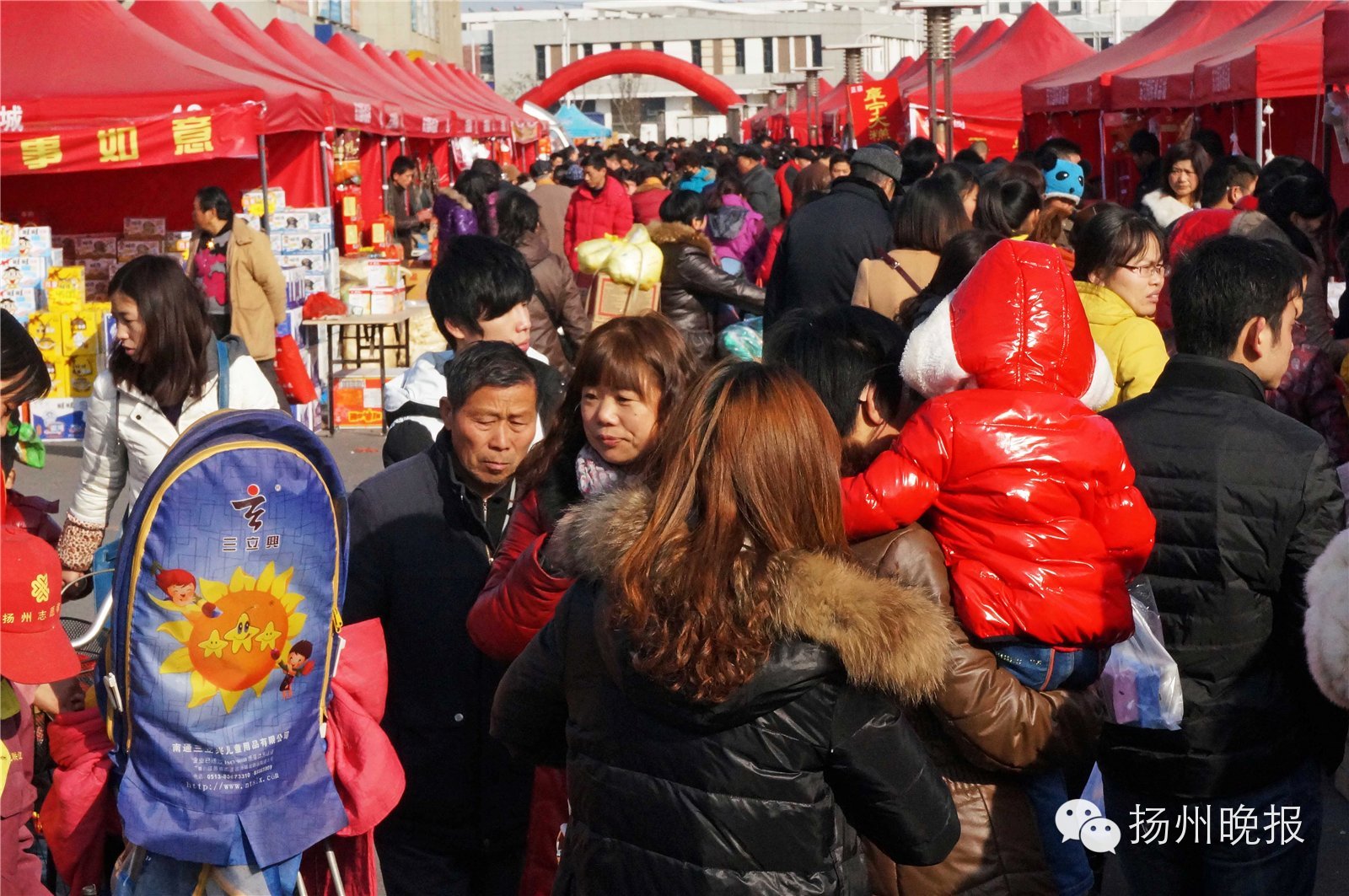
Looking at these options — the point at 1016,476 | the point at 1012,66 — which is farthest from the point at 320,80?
the point at 1016,476

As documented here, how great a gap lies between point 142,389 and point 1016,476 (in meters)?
2.88

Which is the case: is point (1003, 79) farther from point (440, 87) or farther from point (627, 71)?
point (627, 71)

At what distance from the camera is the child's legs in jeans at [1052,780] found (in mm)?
2680

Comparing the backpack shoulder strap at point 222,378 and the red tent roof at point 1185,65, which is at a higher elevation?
the red tent roof at point 1185,65

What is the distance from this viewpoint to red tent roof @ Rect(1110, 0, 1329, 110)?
1262 cm

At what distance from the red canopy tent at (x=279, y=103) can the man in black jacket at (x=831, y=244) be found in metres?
6.49

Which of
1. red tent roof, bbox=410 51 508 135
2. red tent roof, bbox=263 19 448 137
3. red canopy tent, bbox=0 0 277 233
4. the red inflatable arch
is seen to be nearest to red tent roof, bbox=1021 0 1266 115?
red canopy tent, bbox=0 0 277 233

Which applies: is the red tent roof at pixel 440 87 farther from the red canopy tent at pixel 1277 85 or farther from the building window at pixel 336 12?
the red canopy tent at pixel 1277 85

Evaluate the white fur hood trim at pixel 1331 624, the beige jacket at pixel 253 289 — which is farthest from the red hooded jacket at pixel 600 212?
the white fur hood trim at pixel 1331 624

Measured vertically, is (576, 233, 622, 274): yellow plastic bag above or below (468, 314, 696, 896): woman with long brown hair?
above

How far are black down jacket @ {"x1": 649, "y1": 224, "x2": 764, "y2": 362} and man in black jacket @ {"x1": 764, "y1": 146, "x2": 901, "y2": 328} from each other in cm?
126

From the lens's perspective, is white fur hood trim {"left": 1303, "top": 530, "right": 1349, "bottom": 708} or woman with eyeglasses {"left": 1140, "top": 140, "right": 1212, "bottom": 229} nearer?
white fur hood trim {"left": 1303, "top": 530, "right": 1349, "bottom": 708}

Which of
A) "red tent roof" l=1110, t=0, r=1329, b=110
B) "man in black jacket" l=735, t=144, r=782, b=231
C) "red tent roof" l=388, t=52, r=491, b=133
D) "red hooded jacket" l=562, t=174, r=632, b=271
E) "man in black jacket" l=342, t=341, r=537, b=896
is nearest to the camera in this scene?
"man in black jacket" l=342, t=341, r=537, b=896

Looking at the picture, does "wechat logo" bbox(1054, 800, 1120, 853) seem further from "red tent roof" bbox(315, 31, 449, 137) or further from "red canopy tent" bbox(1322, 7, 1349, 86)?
"red tent roof" bbox(315, 31, 449, 137)
